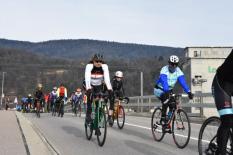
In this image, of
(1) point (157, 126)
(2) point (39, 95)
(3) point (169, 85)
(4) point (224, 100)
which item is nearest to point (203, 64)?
(2) point (39, 95)

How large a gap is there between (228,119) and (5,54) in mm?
145783

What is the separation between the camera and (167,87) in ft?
34.0

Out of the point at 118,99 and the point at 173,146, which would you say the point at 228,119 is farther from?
the point at 118,99

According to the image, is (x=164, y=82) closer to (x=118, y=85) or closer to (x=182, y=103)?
(x=118, y=85)

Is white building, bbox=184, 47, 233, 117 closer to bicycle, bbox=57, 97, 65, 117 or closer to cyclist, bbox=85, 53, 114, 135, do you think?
bicycle, bbox=57, 97, 65, 117

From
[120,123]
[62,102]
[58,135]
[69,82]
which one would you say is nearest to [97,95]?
[58,135]

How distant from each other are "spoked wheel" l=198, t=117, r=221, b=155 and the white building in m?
50.4

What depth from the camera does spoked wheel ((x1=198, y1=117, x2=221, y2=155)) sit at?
21.7 feet

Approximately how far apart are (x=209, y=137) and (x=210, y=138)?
48 mm

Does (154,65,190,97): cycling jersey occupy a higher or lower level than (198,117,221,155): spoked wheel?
higher

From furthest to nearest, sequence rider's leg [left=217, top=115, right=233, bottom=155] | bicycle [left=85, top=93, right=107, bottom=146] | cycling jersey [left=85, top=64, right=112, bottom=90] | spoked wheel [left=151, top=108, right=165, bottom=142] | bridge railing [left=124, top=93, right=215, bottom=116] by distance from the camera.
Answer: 1. bridge railing [left=124, top=93, right=215, bottom=116]
2. spoked wheel [left=151, top=108, right=165, bottom=142]
3. cycling jersey [left=85, top=64, right=112, bottom=90]
4. bicycle [left=85, top=93, right=107, bottom=146]
5. rider's leg [left=217, top=115, right=233, bottom=155]

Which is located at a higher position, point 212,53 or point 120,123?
point 212,53

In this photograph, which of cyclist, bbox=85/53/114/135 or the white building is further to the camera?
the white building

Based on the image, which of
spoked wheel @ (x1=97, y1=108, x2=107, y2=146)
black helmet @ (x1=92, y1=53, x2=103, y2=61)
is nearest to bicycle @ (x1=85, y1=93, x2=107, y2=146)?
spoked wheel @ (x1=97, y1=108, x2=107, y2=146)
